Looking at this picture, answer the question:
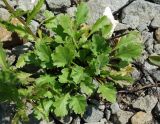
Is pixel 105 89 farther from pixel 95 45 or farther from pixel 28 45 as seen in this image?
pixel 28 45

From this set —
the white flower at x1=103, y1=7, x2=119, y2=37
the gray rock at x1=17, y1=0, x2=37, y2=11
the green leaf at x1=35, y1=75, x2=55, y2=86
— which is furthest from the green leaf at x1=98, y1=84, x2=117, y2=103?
the gray rock at x1=17, y1=0, x2=37, y2=11

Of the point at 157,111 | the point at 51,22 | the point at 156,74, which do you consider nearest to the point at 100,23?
the point at 51,22

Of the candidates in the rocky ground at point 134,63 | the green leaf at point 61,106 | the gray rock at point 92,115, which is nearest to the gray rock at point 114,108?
the rocky ground at point 134,63

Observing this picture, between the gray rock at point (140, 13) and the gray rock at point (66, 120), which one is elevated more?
the gray rock at point (140, 13)

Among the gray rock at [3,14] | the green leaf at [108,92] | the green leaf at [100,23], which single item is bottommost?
the green leaf at [108,92]

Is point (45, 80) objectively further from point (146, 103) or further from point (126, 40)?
point (146, 103)

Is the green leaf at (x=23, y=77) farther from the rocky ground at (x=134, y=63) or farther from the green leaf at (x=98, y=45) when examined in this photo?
the green leaf at (x=98, y=45)
